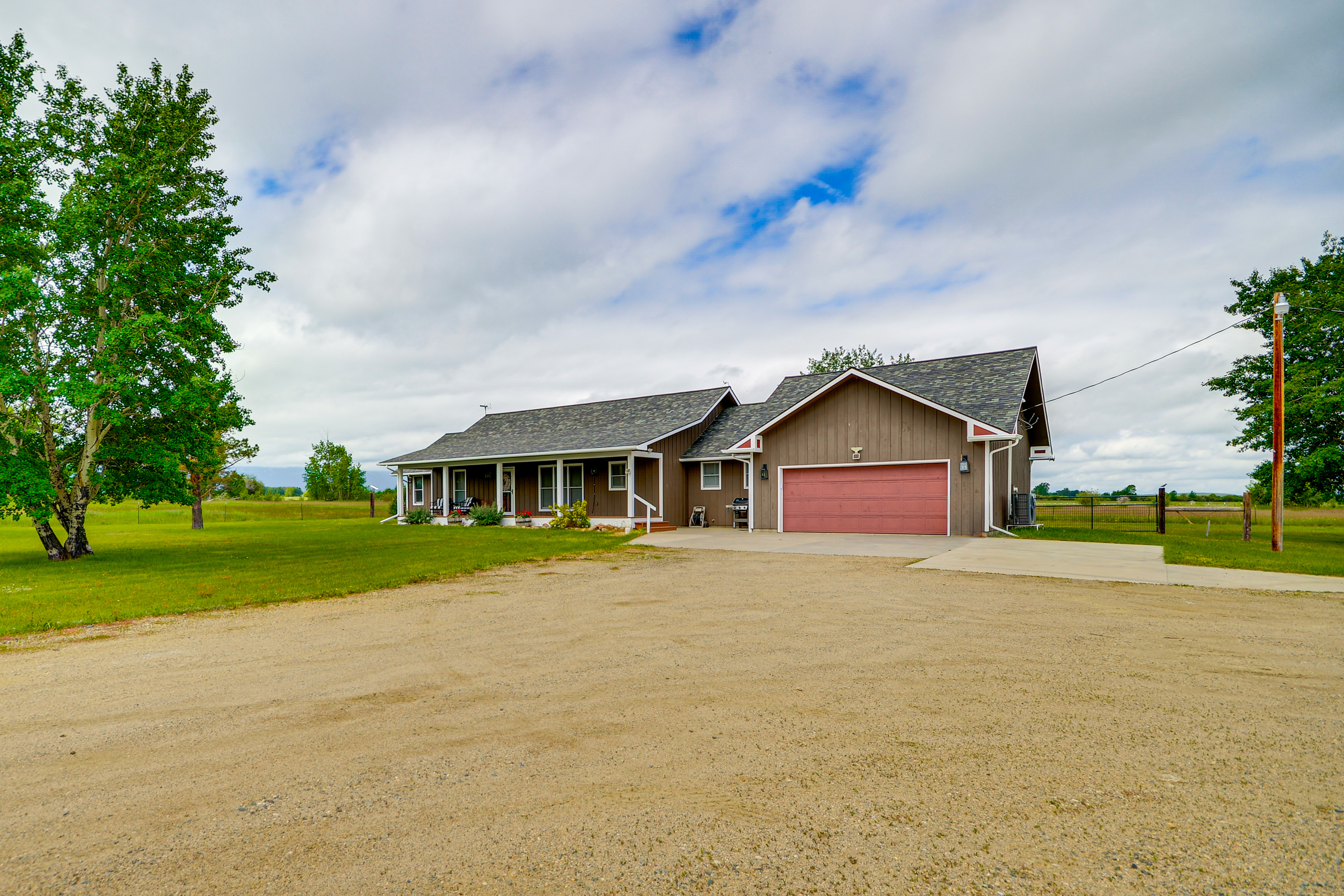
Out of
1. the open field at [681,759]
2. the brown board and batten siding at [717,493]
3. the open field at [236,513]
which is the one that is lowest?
the open field at [236,513]

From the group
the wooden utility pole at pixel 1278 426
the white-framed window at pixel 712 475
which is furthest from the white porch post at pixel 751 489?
the wooden utility pole at pixel 1278 426

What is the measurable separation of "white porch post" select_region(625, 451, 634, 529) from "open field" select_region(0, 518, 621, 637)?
7.35ft

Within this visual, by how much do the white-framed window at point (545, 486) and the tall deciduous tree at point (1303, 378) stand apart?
74.9 ft

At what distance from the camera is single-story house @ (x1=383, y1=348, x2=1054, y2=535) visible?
695 inches

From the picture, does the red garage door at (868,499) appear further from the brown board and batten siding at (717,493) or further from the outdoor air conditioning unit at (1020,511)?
the outdoor air conditioning unit at (1020,511)

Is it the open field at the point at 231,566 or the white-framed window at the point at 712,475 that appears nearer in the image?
the open field at the point at 231,566

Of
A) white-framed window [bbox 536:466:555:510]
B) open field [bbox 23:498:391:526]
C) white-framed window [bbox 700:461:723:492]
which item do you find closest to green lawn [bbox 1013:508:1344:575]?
white-framed window [bbox 700:461:723:492]

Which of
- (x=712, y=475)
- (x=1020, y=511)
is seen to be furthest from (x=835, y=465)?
(x=1020, y=511)

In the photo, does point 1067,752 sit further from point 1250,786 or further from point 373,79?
point 373,79

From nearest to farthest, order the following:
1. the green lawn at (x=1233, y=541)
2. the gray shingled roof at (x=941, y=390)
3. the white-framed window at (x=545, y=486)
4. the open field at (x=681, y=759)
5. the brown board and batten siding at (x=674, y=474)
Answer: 1. the open field at (x=681, y=759)
2. the green lawn at (x=1233, y=541)
3. the gray shingled roof at (x=941, y=390)
4. the brown board and batten siding at (x=674, y=474)
5. the white-framed window at (x=545, y=486)

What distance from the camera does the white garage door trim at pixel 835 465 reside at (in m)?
17.5

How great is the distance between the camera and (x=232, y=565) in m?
12.4

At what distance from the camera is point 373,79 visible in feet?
41.6

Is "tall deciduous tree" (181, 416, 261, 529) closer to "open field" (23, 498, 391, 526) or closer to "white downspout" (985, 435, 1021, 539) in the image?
"open field" (23, 498, 391, 526)
